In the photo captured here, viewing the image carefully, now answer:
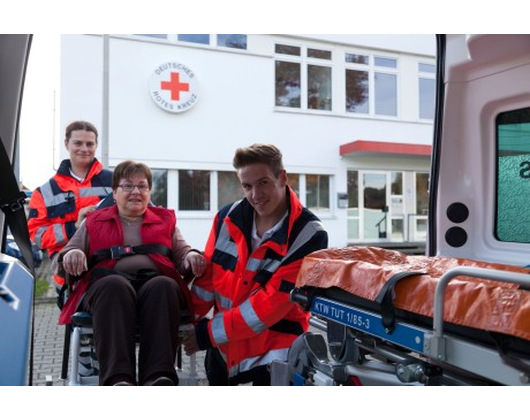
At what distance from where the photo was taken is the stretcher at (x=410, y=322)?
1326mm

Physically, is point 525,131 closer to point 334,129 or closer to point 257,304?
point 257,304

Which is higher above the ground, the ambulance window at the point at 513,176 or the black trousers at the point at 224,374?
the ambulance window at the point at 513,176

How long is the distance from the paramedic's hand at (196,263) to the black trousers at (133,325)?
0.18m

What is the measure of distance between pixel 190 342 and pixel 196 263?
38cm

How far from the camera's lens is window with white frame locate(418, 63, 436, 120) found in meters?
16.1

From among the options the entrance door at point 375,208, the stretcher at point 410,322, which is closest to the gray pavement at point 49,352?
the stretcher at point 410,322

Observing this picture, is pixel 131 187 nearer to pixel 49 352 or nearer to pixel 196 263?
pixel 196 263

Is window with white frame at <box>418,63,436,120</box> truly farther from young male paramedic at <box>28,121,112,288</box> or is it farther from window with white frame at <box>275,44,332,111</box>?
young male paramedic at <box>28,121,112,288</box>

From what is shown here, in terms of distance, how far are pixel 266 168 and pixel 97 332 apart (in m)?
1.05

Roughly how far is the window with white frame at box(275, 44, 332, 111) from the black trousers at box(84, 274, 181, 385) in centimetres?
1253

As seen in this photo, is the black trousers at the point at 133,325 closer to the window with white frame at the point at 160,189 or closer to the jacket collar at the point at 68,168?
the jacket collar at the point at 68,168

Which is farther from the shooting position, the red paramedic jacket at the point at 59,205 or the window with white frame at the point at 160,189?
the window with white frame at the point at 160,189

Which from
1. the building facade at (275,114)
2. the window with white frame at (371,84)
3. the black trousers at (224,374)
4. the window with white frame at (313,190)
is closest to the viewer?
the black trousers at (224,374)

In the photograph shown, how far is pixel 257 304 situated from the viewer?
2340mm
